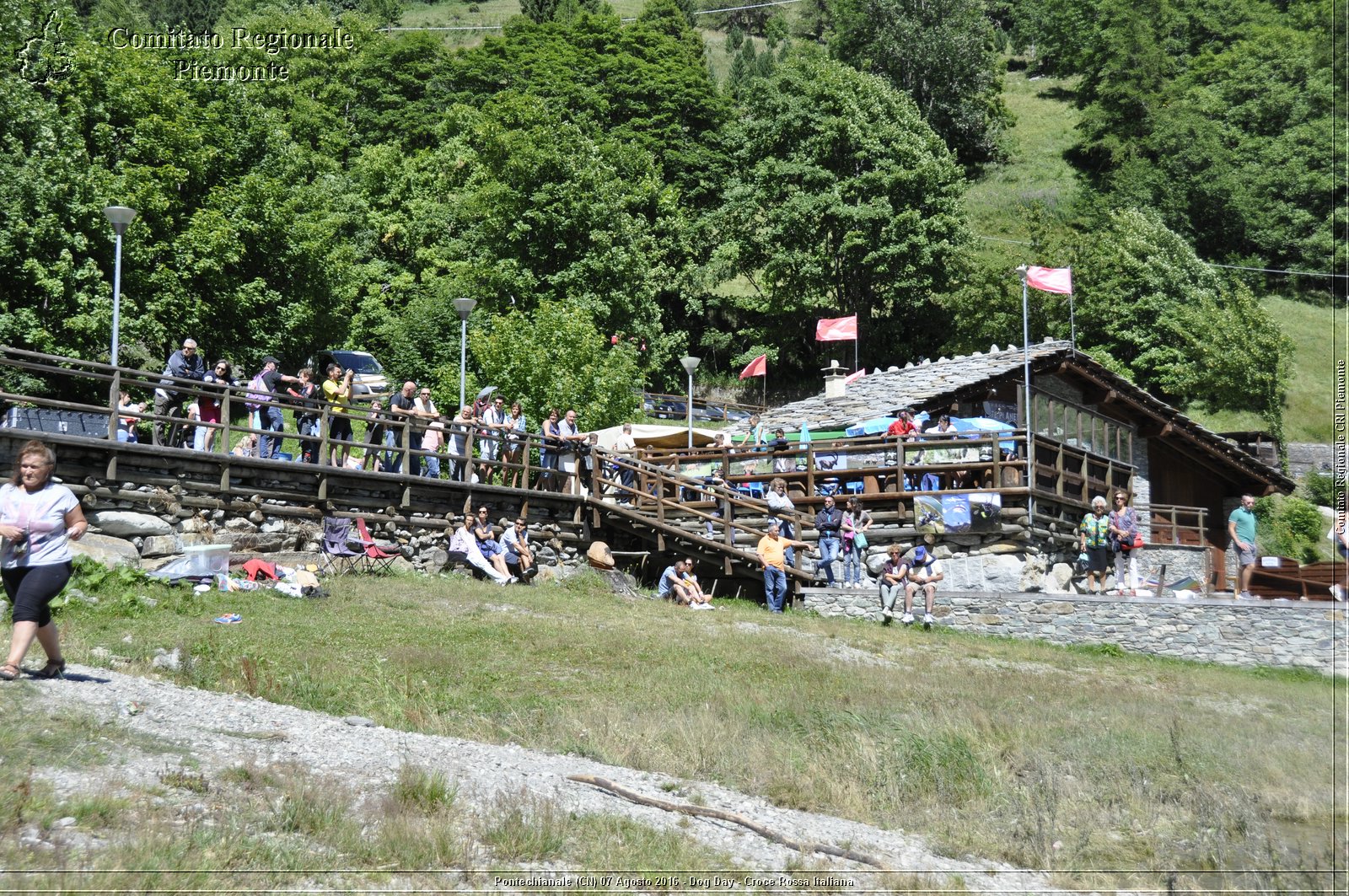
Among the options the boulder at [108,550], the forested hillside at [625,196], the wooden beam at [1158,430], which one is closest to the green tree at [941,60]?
the forested hillside at [625,196]

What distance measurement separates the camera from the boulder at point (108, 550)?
16.5m

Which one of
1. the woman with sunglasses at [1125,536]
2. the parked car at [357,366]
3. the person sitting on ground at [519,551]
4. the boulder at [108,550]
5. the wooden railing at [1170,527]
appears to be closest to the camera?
the boulder at [108,550]

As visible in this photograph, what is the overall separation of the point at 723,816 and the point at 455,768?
210 cm

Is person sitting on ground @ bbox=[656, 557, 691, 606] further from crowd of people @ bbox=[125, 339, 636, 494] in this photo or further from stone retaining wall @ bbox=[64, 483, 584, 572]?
stone retaining wall @ bbox=[64, 483, 584, 572]

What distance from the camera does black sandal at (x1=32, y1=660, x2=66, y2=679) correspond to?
385 inches

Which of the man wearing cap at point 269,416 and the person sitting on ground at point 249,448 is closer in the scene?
the man wearing cap at point 269,416

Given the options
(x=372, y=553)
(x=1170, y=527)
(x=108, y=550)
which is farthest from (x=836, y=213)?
(x=108, y=550)

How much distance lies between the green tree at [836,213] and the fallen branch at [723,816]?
43.6 m

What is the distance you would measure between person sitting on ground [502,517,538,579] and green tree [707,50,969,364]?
31.5 meters

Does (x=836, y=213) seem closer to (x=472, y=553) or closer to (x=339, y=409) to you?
(x=472, y=553)

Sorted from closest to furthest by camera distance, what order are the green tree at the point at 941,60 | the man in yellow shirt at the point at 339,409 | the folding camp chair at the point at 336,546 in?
the folding camp chair at the point at 336,546 < the man in yellow shirt at the point at 339,409 < the green tree at the point at 941,60

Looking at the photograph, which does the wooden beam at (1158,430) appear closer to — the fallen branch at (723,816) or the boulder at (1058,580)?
the boulder at (1058,580)

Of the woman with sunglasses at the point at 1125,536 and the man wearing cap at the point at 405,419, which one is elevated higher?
the man wearing cap at the point at 405,419

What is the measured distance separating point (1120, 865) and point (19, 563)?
8275mm
